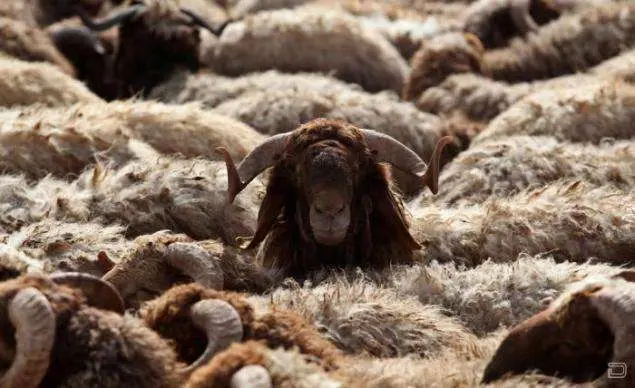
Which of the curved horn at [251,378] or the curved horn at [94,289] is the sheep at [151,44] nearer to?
the curved horn at [94,289]

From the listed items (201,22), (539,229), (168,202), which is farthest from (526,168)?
(201,22)

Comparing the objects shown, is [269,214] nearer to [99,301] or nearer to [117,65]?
[99,301]

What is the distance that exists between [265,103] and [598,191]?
384 cm

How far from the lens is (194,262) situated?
786 centimetres

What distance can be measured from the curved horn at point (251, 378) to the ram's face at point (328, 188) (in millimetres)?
3028

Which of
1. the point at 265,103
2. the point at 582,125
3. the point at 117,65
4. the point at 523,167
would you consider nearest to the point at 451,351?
the point at 523,167

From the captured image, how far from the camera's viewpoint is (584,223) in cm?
895

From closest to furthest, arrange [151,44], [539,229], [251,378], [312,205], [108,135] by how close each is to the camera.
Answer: [251,378] < [312,205] < [539,229] < [108,135] < [151,44]

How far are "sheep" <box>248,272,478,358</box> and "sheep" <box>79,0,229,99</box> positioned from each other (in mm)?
7447

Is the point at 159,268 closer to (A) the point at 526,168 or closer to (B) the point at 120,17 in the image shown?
(A) the point at 526,168

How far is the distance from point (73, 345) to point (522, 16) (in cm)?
1116

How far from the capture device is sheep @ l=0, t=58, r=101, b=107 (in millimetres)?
11734

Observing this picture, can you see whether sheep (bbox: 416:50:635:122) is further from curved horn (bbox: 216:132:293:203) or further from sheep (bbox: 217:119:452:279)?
curved horn (bbox: 216:132:293:203)

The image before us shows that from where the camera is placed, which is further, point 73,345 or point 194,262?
point 194,262
